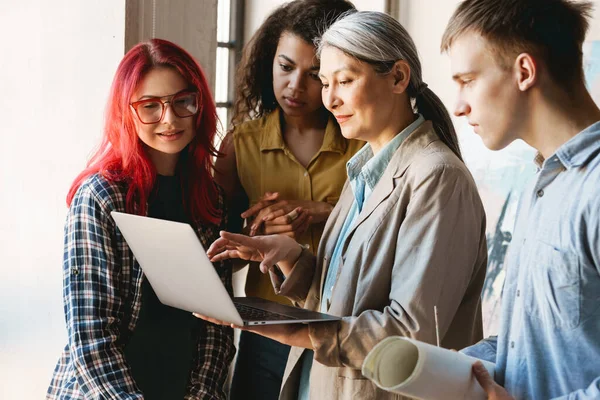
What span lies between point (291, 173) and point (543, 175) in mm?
1232

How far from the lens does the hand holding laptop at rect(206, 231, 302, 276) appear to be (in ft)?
6.47

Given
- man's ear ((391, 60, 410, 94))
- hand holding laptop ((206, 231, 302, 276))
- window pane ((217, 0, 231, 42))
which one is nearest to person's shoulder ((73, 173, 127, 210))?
hand holding laptop ((206, 231, 302, 276))

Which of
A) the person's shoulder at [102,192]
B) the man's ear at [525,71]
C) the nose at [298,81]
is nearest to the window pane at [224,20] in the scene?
the nose at [298,81]

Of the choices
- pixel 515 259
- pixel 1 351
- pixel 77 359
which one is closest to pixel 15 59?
pixel 1 351

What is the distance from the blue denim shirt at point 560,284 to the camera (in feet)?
3.88

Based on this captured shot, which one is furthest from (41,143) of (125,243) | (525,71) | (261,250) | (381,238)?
(525,71)

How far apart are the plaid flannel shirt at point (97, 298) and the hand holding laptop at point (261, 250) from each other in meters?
0.23

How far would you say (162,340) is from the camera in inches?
83.4

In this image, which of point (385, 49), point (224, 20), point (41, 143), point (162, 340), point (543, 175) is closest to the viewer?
point (543, 175)

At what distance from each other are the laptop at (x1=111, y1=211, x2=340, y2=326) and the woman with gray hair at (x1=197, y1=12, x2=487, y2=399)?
0.25 feet

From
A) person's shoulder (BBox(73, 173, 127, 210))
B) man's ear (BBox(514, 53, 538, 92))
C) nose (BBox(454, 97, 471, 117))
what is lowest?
person's shoulder (BBox(73, 173, 127, 210))

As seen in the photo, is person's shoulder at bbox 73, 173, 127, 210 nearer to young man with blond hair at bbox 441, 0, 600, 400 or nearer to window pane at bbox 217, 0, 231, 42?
young man with blond hair at bbox 441, 0, 600, 400

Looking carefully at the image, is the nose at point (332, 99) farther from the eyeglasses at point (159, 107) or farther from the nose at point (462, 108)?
the nose at point (462, 108)

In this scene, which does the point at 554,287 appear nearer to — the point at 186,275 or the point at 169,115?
the point at 186,275
